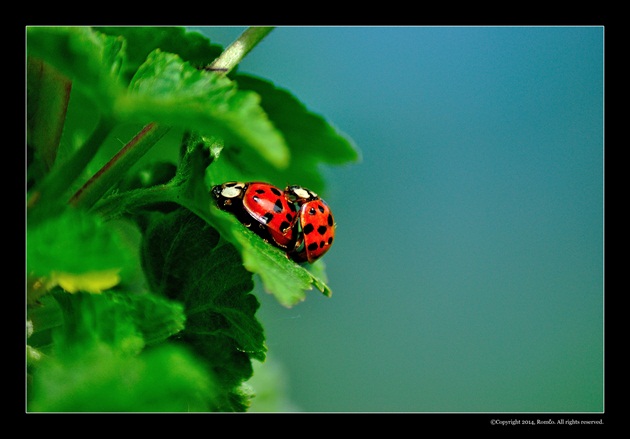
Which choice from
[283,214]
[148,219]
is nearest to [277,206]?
[283,214]

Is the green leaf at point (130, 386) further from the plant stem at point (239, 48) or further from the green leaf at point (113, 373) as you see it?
the plant stem at point (239, 48)

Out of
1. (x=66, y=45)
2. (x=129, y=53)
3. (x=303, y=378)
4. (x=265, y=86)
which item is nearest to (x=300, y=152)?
(x=265, y=86)

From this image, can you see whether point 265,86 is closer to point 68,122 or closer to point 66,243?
point 68,122

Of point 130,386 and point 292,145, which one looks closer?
point 130,386

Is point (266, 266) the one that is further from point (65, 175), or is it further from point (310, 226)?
point (310, 226)

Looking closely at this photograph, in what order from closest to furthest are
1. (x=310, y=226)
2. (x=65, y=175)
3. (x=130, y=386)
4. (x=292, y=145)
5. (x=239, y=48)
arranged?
(x=130, y=386) < (x=65, y=175) < (x=239, y=48) < (x=292, y=145) < (x=310, y=226)

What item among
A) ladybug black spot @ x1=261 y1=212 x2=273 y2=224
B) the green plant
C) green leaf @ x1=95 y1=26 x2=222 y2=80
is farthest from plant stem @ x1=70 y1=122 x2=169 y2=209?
ladybug black spot @ x1=261 y1=212 x2=273 y2=224

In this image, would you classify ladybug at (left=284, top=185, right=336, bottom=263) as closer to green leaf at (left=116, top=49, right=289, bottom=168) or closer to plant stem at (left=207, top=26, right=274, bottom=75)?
plant stem at (left=207, top=26, right=274, bottom=75)
